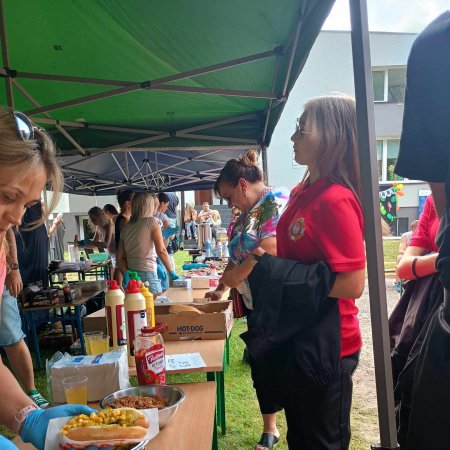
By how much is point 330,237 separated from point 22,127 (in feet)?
3.54

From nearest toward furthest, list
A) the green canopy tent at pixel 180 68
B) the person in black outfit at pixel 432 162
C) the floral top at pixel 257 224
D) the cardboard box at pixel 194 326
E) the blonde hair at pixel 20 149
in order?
the person in black outfit at pixel 432 162 < the green canopy tent at pixel 180 68 < the blonde hair at pixel 20 149 < the cardboard box at pixel 194 326 < the floral top at pixel 257 224

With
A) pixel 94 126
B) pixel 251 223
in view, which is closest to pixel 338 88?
pixel 94 126

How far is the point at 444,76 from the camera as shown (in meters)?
0.68

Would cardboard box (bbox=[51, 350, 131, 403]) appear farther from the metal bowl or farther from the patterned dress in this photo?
the patterned dress

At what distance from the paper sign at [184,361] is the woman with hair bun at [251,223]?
20.3 inches

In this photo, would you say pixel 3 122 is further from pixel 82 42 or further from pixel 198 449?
pixel 82 42

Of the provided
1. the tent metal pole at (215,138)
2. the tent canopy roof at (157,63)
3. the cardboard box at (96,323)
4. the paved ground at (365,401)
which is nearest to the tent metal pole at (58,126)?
the tent canopy roof at (157,63)

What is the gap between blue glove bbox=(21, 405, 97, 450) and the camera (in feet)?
3.50

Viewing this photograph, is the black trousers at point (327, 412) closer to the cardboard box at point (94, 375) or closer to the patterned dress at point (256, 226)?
the cardboard box at point (94, 375)

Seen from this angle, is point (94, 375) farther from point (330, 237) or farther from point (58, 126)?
point (58, 126)

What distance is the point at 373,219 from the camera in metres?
1.03

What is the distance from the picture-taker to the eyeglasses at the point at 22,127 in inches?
47.1

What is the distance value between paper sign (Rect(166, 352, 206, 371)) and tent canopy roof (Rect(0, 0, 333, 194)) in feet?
5.53

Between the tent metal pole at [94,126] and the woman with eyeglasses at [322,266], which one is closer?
the woman with eyeglasses at [322,266]
